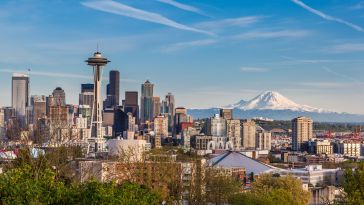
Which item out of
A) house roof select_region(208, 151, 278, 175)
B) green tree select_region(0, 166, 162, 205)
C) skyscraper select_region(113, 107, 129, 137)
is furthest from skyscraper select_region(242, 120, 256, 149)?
green tree select_region(0, 166, 162, 205)

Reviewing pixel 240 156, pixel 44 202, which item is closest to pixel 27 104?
pixel 240 156

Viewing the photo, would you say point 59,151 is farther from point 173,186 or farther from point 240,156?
point 240,156

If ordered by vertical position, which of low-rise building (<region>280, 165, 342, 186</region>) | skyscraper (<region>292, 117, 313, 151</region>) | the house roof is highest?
skyscraper (<region>292, 117, 313, 151</region>)

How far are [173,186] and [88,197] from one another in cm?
1932

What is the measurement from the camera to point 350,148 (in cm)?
13112

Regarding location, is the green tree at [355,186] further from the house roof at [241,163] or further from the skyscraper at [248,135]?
the skyscraper at [248,135]

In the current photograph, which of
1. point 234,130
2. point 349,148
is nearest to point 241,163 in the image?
point 349,148

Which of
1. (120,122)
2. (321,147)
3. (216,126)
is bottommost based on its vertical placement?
(321,147)

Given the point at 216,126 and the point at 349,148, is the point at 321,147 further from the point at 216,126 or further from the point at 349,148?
the point at 216,126

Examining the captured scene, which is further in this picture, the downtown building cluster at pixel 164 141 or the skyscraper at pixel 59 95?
the skyscraper at pixel 59 95

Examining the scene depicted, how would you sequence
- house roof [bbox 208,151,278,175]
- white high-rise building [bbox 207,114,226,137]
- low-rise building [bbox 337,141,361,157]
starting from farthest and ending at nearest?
1. white high-rise building [bbox 207,114,226,137]
2. low-rise building [bbox 337,141,361,157]
3. house roof [bbox 208,151,278,175]

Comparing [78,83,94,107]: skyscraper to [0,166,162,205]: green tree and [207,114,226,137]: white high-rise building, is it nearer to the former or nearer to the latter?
[207,114,226,137]: white high-rise building

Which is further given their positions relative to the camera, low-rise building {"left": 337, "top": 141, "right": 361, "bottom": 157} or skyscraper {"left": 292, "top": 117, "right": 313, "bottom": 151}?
skyscraper {"left": 292, "top": 117, "right": 313, "bottom": 151}

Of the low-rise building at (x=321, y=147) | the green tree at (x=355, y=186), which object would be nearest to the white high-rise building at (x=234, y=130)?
the low-rise building at (x=321, y=147)
